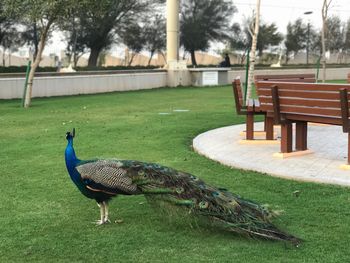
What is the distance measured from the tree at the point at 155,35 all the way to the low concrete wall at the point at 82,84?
26.2 metres

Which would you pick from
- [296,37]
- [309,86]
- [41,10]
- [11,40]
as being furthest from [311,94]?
[296,37]

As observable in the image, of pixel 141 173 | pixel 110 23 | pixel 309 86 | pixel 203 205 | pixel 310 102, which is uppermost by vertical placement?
pixel 110 23

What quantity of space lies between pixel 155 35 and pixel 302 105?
51.1 meters

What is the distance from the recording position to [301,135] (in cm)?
826

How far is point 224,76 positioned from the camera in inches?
1332

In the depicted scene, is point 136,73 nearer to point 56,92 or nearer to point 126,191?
point 56,92

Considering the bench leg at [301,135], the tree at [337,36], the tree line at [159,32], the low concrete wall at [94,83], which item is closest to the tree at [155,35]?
the tree line at [159,32]

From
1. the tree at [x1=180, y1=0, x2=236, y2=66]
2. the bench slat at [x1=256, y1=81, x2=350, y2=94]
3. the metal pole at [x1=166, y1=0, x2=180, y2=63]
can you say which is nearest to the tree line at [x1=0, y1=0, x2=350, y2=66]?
the tree at [x1=180, y1=0, x2=236, y2=66]

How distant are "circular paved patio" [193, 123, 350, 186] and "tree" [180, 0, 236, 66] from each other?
162ft

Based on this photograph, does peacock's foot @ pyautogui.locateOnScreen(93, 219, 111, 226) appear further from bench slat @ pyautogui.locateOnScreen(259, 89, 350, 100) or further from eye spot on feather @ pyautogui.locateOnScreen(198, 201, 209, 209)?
bench slat @ pyautogui.locateOnScreen(259, 89, 350, 100)

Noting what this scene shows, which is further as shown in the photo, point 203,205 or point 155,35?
point 155,35

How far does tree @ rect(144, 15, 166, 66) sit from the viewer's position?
55500 millimetres

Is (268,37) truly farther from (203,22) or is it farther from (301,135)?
(301,135)

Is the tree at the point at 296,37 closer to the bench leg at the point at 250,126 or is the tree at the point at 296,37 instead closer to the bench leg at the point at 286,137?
the bench leg at the point at 250,126
